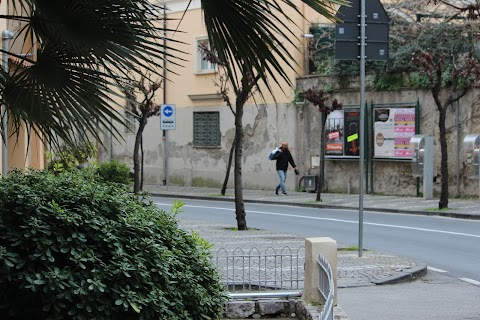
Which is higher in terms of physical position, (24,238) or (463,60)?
(463,60)

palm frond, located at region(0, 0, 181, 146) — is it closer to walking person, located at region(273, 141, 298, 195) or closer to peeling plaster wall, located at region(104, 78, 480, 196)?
peeling plaster wall, located at region(104, 78, 480, 196)

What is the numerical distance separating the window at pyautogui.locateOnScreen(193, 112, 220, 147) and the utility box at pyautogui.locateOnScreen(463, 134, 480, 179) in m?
12.0

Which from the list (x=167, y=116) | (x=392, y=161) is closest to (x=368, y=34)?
(x=392, y=161)

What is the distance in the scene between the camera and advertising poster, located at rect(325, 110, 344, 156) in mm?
29844

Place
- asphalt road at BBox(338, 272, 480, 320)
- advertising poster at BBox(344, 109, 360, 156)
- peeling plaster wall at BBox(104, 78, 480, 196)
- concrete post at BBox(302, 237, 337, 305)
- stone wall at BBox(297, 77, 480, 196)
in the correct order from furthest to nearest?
advertising poster at BBox(344, 109, 360, 156) → peeling plaster wall at BBox(104, 78, 480, 196) → stone wall at BBox(297, 77, 480, 196) → asphalt road at BBox(338, 272, 480, 320) → concrete post at BBox(302, 237, 337, 305)

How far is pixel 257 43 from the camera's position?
4816mm

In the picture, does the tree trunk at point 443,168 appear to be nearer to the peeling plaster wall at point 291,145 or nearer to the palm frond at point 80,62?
the peeling plaster wall at point 291,145

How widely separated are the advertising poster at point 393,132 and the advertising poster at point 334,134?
157cm

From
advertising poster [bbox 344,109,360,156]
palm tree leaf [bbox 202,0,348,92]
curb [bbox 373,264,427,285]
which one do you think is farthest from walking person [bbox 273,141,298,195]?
palm tree leaf [bbox 202,0,348,92]

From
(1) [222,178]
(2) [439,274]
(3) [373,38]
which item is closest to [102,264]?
(2) [439,274]

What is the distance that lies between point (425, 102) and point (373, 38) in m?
13.8

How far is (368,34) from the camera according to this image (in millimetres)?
13773

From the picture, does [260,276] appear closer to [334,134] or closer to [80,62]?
[80,62]

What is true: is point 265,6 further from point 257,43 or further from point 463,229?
point 463,229
